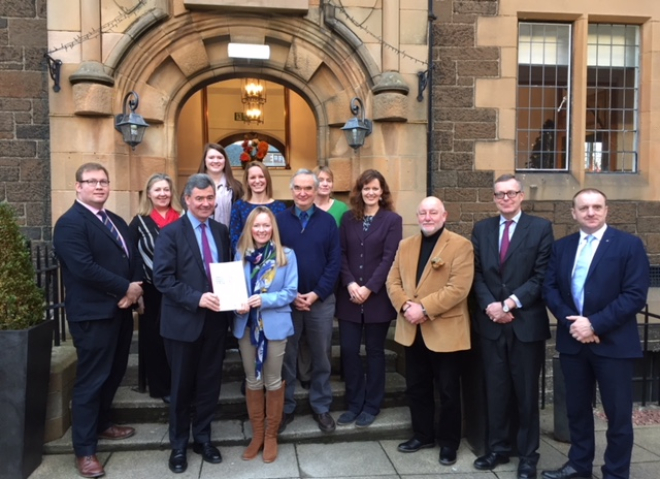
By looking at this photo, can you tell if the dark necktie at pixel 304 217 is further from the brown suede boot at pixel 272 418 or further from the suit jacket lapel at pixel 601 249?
the suit jacket lapel at pixel 601 249

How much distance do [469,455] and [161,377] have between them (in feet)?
8.30

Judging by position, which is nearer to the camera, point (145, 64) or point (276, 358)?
point (276, 358)

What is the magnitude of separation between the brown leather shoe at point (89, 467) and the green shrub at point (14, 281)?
1017mm

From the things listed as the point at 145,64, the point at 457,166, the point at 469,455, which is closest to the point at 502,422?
the point at 469,455

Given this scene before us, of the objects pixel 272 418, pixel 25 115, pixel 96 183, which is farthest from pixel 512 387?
pixel 25 115

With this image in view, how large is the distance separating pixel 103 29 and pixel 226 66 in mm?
1357

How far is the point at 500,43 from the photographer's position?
6512 millimetres

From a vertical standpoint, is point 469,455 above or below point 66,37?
below


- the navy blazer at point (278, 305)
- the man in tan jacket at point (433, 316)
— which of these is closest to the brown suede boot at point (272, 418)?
the navy blazer at point (278, 305)

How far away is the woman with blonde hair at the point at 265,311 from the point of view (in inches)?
148

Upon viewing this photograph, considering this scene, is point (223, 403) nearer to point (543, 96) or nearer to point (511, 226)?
point (511, 226)

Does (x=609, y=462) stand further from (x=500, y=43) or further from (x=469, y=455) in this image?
Result: (x=500, y=43)

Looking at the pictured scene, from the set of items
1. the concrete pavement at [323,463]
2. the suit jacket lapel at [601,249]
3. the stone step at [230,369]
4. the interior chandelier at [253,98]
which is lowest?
the concrete pavement at [323,463]

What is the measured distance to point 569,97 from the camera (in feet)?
22.8
